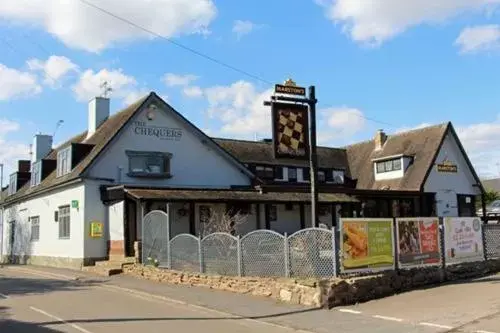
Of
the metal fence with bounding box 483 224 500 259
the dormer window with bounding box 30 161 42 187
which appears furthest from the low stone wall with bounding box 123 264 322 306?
the dormer window with bounding box 30 161 42 187

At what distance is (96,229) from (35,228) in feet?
30.6

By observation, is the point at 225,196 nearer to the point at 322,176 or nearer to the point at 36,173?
the point at 36,173

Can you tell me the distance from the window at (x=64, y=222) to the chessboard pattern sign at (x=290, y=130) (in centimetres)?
1601

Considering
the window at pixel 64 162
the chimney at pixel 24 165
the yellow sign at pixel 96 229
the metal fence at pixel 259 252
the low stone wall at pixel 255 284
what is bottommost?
the low stone wall at pixel 255 284

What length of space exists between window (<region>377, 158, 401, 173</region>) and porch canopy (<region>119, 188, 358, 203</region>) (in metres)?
10.1

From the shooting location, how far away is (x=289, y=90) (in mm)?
17609

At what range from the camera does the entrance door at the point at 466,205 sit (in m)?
43.7

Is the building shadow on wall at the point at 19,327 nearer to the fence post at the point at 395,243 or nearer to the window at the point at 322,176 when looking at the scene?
the fence post at the point at 395,243

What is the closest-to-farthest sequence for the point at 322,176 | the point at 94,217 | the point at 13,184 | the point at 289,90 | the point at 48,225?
the point at 289,90
the point at 94,217
the point at 48,225
the point at 13,184
the point at 322,176

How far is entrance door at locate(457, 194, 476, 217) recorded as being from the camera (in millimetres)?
43719

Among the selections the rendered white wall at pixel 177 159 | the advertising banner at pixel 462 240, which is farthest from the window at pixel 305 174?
the advertising banner at pixel 462 240

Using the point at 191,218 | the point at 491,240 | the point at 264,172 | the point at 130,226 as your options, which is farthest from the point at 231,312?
the point at 264,172

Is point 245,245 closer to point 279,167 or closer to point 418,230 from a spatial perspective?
point 418,230

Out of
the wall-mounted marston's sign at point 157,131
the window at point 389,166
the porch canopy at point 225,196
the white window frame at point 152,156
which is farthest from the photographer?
the window at point 389,166
